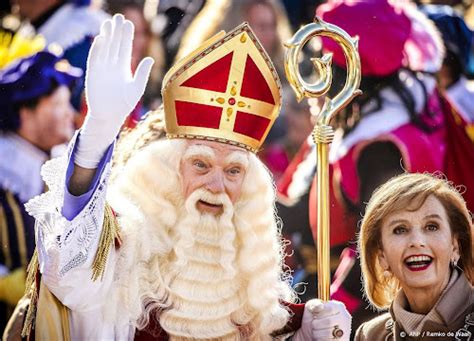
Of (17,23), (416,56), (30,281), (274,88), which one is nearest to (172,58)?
(17,23)

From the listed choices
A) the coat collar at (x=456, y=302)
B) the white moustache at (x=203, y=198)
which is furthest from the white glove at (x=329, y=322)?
the white moustache at (x=203, y=198)

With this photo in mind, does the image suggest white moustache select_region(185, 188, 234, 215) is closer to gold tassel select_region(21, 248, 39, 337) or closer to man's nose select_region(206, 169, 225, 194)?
man's nose select_region(206, 169, 225, 194)

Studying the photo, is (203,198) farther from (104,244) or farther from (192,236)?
(104,244)

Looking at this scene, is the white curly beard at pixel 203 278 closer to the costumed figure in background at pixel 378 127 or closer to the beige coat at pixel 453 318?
the beige coat at pixel 453 318

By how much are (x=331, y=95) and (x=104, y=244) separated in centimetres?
272

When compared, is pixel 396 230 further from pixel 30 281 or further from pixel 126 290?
pixel 30 281

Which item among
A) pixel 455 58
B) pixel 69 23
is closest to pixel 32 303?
pixel 69 23

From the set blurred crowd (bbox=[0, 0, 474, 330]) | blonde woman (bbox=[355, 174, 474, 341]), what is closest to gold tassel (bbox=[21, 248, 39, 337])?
blonde woman (bbox=[355, 174, 474, 341])

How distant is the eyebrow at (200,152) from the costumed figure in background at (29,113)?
2234 mm

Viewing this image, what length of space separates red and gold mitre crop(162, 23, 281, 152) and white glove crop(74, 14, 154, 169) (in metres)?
0.66

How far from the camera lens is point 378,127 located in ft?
20.7

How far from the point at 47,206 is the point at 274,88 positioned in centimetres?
116

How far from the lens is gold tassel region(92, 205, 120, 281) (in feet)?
13.9

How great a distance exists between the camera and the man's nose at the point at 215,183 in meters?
4.60
